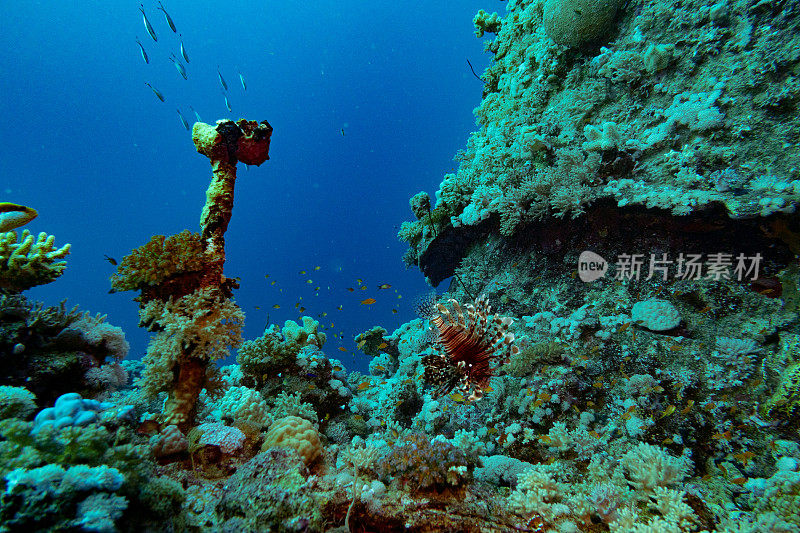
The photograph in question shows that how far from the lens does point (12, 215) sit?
10.6 ft

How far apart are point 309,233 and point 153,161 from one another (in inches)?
1717

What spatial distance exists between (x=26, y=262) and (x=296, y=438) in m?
3.44

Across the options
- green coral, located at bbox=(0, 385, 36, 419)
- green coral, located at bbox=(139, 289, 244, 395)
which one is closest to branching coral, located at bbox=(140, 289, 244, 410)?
green coral, located at bbox=(139, 289, 244, 395)

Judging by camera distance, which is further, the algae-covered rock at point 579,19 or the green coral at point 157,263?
the algae-covered rock at point 579,19

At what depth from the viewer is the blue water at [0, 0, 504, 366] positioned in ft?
227

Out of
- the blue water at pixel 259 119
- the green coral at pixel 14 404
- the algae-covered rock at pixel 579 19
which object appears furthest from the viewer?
the blue water at pixel 259 119

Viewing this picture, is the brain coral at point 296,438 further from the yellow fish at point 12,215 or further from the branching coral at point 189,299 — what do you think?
the yellow fish at point 12,215

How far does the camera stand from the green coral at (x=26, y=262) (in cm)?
354

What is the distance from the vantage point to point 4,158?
63750mm

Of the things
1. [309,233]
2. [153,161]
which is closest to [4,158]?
[153,161]

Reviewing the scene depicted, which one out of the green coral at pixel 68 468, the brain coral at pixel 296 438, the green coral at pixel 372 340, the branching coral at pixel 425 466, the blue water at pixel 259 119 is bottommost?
the green coral at pixel 68 468

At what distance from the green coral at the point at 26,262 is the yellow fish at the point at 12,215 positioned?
41 centimetres

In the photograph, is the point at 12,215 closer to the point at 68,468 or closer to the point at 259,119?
the point at 68,468

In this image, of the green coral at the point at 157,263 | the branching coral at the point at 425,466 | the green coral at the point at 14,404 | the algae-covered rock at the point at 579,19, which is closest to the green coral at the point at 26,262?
the green coral at the point at 157,263
